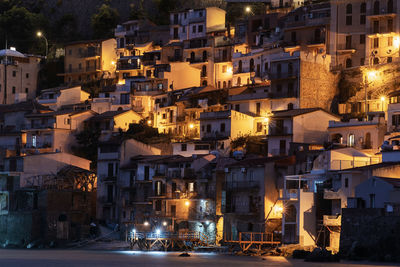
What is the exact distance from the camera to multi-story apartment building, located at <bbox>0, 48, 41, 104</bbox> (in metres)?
118

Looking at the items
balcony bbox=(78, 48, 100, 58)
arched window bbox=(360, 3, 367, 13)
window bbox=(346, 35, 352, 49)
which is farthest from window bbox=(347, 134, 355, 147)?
balcony bbox=(78, 48, 100, 58)

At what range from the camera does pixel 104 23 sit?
13212 centimetres

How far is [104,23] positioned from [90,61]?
13380 millimetres

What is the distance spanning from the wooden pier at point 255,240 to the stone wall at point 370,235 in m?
8.02

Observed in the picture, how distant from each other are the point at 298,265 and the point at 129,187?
27495 millimetres

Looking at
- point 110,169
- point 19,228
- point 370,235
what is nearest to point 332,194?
point 370,235

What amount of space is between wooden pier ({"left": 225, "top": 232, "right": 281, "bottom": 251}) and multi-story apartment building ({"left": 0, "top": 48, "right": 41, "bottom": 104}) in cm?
5283

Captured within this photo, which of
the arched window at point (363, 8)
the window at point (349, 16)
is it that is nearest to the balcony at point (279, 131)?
the window at point (349, 16)

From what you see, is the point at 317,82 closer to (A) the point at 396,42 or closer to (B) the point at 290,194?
(A) the point at 396,42

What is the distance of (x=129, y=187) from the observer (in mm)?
83125

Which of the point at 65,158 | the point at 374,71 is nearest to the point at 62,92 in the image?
the point at 65,158

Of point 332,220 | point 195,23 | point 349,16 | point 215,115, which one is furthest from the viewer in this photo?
point 195,23

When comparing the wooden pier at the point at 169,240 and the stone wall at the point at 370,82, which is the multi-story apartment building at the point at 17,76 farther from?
the wooden pier at the point at 169,240

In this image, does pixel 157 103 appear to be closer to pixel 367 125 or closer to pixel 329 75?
pixel 329 75
